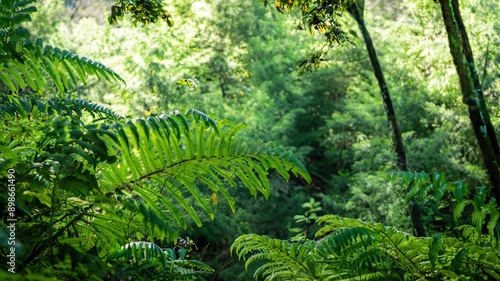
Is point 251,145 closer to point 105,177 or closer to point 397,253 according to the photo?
point 105,177

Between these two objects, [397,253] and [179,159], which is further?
[397,253]

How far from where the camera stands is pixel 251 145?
2.30 meters

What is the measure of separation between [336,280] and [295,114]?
1136 centimetres

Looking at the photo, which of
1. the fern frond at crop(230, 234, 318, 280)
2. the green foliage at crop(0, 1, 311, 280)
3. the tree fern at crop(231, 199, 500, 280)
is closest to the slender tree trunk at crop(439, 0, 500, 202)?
the tree fern at crop(231, 199, 500, 280)

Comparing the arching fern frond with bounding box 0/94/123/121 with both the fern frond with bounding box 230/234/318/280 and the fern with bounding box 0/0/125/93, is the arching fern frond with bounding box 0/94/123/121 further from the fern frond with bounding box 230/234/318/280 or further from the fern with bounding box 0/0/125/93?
the fern frond with bounding box 230/234/318/280

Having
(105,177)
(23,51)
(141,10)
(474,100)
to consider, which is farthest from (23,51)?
(474,100)

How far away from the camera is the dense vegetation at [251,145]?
6.84ft

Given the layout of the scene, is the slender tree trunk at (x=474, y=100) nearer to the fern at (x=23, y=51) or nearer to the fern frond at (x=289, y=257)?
the fern frond at (x=289, y=257)

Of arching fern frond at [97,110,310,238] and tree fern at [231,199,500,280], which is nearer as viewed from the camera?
arching fern frond at [97,110,310,238]

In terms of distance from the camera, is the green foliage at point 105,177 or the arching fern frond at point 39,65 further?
the arching fern frond at point 39,65

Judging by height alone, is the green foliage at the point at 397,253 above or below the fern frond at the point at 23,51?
below

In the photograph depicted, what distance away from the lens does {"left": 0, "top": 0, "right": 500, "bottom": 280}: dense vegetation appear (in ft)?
6.84

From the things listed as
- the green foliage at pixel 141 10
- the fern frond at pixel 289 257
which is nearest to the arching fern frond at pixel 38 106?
the green foliage at pixel 141 10

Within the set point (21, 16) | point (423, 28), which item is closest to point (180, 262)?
point (21, 16)
